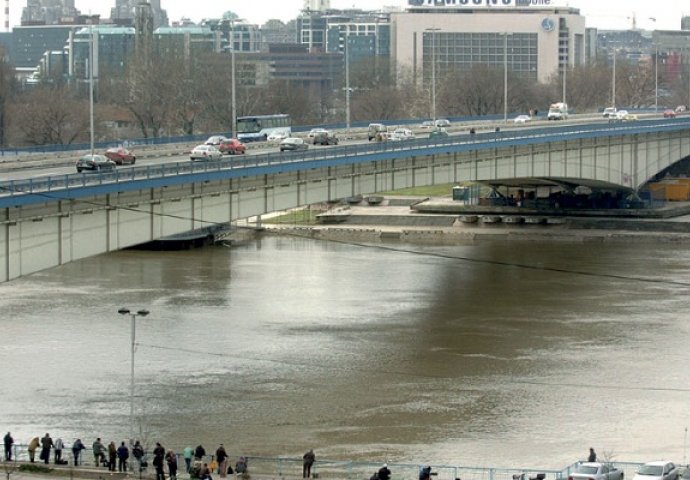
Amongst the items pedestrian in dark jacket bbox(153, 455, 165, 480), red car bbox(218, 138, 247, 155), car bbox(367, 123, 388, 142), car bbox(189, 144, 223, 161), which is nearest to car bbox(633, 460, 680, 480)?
pedestrian in dark jacket bbox(153, 455, 165, 480)

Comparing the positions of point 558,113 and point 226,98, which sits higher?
point 226,98

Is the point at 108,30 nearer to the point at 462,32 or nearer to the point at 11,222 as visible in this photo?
the point at 462,32

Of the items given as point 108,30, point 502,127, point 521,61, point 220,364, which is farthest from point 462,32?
point 220,364

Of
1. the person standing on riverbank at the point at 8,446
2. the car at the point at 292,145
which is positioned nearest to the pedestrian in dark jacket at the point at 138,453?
the person standing on riverbank at the point at 8,446

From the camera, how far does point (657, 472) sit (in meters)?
25.5

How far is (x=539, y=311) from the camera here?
46531 mm

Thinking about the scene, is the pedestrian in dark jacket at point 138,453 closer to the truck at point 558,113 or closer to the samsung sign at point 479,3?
the truck at point 558,113

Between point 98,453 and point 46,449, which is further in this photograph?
point 98,453

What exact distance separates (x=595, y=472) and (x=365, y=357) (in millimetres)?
13649

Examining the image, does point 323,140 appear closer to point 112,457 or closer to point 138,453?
point 138,453

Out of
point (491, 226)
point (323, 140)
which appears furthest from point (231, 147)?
point (491, 226)

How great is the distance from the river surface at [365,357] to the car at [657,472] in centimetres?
320

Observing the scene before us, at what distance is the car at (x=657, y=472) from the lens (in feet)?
83.3

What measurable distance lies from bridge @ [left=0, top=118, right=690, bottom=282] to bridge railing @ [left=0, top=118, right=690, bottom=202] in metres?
0.04
